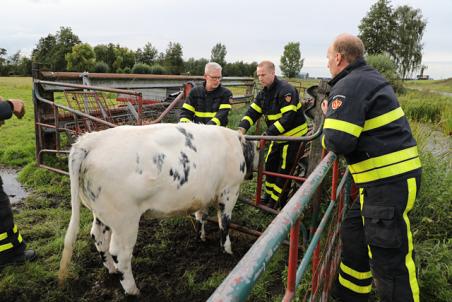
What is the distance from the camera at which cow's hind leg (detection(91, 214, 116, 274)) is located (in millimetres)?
3059

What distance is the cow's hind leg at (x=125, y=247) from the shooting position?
2725 mm

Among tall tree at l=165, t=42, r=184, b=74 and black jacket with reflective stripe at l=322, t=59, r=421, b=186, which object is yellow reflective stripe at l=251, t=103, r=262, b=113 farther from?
tall tree at l=165, t=42, r=184, b=74

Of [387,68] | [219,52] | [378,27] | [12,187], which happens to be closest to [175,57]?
[219,52]

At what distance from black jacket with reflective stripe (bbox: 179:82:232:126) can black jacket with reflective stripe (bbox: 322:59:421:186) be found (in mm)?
2414

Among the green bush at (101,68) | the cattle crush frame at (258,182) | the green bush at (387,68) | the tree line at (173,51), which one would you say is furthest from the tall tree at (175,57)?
the cattle crush frame at (258,182)

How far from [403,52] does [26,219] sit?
2068 inches

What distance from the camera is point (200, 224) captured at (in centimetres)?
397

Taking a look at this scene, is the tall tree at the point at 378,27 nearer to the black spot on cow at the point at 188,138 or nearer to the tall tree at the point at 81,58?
the tall tree at the point at 81,58

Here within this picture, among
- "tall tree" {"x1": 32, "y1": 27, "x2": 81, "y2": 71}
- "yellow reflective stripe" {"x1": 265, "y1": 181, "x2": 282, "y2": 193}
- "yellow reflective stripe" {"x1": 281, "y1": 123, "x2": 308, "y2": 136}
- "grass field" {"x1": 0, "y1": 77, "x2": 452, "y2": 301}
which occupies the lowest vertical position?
"grass field" {"x1": 0, "y1": 77, "x2": 452, "y2": 301}

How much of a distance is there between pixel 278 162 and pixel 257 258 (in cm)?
399

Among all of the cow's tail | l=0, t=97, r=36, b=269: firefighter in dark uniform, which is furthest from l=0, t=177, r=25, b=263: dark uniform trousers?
the cow's tail

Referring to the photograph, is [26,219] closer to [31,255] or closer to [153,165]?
[31,255]

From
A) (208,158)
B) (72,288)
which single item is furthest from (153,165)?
(72,288)

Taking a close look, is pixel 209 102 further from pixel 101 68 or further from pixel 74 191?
pixel 101 68
